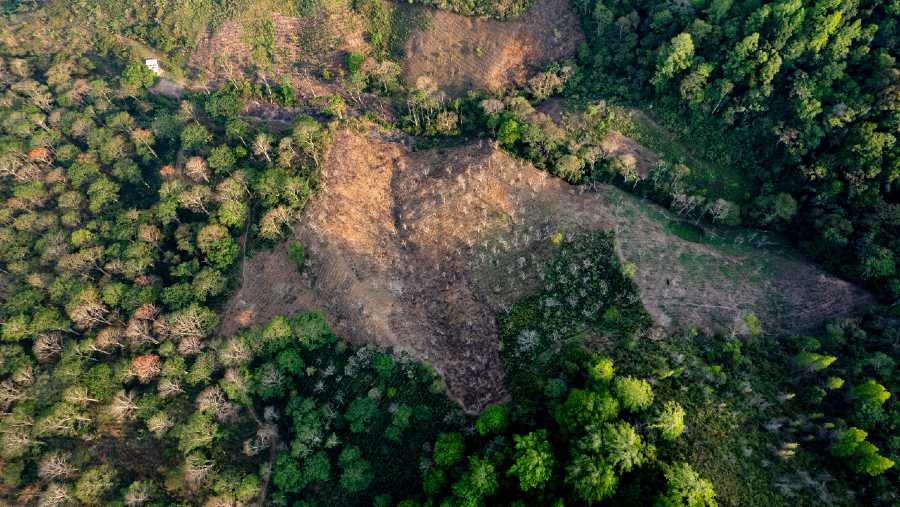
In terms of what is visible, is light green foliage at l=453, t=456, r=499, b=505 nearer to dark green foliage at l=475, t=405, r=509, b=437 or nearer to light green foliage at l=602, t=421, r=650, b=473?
dark green foliage at l=475, t=405, r=509, b=437

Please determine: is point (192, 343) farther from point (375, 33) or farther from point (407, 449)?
point (375, 33)

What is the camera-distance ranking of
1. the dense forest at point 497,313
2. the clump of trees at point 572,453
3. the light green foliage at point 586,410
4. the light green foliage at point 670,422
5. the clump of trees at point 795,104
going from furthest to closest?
the clump of trees at point 795,104
the dense forest at point 497,313
the light green foliage at point 586,410
the light green foliage at point 670,422
the clump of trees at point 572,453

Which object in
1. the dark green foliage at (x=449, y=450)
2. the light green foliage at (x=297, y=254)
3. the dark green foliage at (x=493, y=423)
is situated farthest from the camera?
the light green foliage at (x=297, y=254)

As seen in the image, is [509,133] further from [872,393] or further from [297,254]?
[872,393]

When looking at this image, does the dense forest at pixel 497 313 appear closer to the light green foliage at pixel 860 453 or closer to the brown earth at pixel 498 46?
the light green foliage at pixel 860 453

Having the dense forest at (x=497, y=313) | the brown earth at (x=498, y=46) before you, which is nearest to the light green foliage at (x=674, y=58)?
the dense forest at (x=497, y=313)

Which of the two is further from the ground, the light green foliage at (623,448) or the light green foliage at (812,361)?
the light green foliage at (812,361)

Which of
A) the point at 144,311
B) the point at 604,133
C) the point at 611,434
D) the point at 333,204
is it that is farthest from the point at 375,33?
Result: the point at 611,434

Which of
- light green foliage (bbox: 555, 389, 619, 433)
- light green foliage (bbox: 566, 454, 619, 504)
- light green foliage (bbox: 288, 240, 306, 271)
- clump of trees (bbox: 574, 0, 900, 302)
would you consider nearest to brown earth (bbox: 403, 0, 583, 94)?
clump of trees (bbox: 574, 0, 900, 302)
